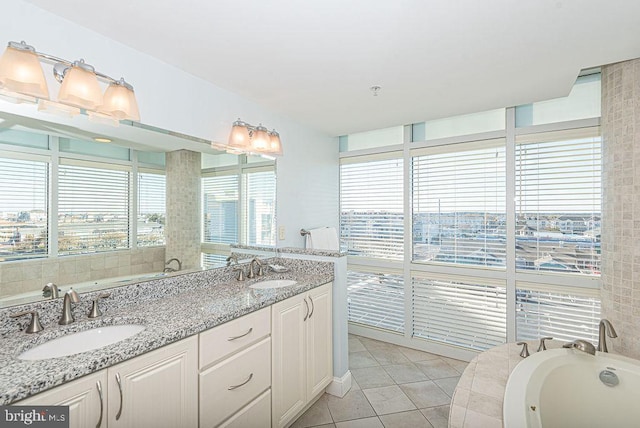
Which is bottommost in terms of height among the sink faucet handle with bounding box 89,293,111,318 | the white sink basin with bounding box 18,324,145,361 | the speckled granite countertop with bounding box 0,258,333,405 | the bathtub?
the bathtub

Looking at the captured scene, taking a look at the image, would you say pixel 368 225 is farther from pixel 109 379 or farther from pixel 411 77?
pixel 109 379

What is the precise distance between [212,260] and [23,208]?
1.11 meters

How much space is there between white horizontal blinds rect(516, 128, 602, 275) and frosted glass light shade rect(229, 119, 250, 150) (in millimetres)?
2319

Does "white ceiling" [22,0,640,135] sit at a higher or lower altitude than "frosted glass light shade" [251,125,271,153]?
higher

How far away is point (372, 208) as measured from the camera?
3.50 metres

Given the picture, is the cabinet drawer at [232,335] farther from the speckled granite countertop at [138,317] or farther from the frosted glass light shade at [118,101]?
the frosted glass light shade at [118,101]

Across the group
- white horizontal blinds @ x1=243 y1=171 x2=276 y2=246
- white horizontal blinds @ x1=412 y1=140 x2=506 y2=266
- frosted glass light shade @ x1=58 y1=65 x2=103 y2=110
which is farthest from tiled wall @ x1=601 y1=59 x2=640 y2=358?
frosted glass light shade @ x1=58 y1=65 x2=103 y2=110

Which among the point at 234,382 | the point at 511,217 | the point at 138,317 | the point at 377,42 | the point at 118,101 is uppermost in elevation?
the point at 377,42

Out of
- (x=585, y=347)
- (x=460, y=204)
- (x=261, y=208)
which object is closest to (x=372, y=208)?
(x=460, y=204)

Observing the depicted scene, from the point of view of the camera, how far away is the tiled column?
1979 millimetres

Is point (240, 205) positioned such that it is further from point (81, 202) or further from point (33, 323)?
point (33, 323)

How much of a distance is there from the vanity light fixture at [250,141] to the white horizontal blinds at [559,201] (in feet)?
6.96

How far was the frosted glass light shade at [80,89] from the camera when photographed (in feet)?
4.36

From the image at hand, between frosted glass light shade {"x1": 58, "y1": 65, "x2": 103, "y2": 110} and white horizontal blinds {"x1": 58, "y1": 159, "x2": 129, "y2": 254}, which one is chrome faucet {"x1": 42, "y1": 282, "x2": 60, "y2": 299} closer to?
white horizontal blinds {"x1": 58, "y1": 159, "x2": 129, "y2": 254}
